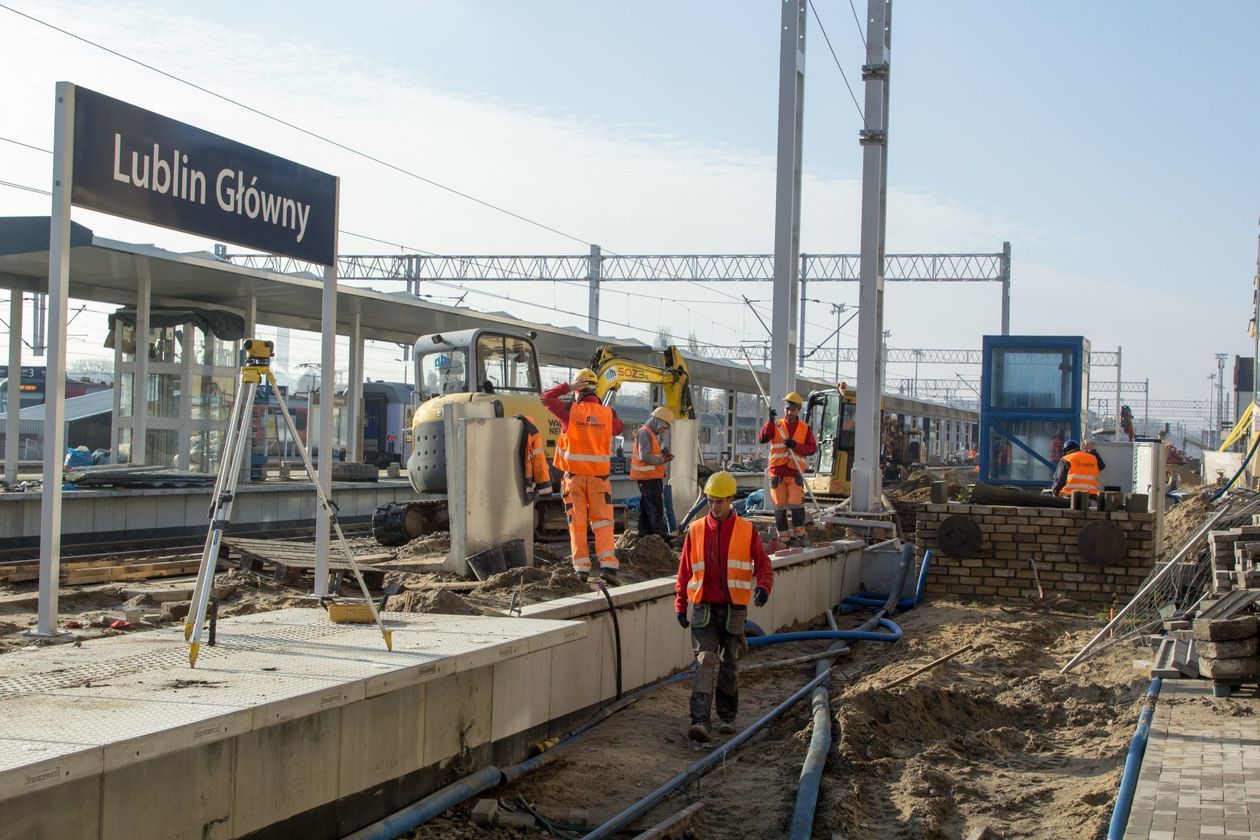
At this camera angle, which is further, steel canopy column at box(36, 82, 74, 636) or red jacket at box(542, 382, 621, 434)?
red jacket at box(542, 382, 621, 434)

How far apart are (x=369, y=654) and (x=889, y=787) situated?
10.1 ft

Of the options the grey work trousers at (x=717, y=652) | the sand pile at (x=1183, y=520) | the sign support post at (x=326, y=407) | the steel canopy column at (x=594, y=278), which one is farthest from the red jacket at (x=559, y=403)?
the steel canopy column at (x=594, y=278)

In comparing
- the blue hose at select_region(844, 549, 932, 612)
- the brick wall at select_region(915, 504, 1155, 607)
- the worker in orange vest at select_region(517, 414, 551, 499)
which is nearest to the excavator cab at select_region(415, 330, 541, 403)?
the worker in orange vest at select_region(517, 414, 551, 499)

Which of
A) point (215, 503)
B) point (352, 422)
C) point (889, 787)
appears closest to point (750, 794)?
point (889, 787)

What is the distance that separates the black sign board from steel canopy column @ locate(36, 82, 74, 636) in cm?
6

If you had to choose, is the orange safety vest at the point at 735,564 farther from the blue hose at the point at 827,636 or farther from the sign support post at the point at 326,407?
the blue hose at the point at 827,636

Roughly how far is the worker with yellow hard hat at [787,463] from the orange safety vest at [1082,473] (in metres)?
3.71

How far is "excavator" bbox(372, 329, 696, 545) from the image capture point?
54.9 ft

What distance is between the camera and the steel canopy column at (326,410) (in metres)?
8.63

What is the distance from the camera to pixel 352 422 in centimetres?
2942

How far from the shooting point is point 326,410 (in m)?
8.70

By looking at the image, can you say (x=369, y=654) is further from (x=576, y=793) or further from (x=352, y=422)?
(x=352, y=422)

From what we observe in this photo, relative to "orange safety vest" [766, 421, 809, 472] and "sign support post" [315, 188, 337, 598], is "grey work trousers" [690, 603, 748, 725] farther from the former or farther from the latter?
"orange safety vest" [766, 421, 809, 472]

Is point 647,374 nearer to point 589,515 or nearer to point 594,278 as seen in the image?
point 589,515
